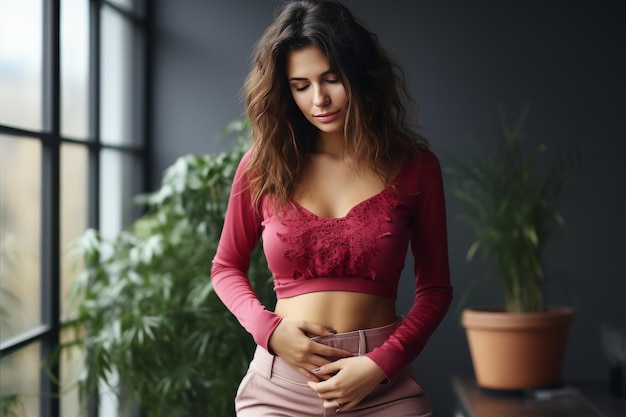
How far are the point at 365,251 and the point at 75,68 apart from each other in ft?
7.44

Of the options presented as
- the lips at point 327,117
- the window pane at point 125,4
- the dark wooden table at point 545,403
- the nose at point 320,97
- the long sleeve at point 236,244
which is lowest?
the dark wooden table at point 545,403

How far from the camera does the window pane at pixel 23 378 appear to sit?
9.45 ft

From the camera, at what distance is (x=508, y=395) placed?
13.4 ft

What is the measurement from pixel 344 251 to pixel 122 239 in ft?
6.72

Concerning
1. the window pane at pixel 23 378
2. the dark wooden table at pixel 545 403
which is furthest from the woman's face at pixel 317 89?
the dark wooden table at pixel 545 403

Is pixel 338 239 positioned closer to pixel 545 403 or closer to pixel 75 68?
pixel 75 68

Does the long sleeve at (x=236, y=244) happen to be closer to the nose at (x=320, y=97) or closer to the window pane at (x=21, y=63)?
the nose at (x=320, y=97)

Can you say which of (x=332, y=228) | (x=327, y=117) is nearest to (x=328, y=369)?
(x=332, y=228)

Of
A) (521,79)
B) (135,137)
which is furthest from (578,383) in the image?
(135,137)

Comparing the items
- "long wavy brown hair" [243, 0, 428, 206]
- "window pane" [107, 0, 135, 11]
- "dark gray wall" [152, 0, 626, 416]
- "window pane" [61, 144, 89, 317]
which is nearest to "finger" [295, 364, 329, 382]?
"long wavy brown hair" [243, 0, 428, 206]

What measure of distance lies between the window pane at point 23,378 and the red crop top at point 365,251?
1.34 metres

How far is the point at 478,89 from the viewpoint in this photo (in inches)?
189

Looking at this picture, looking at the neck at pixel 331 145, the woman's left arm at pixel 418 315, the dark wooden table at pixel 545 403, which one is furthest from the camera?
the dark wooden table at pixel 545 403

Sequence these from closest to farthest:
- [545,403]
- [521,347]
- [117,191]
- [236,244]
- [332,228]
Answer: [332,228] < [236,244] < [545,403] < [521,347] < [117,191]
